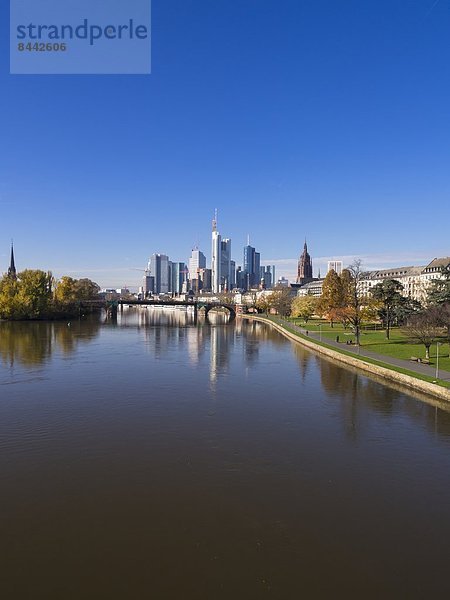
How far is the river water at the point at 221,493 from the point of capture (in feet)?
34.4

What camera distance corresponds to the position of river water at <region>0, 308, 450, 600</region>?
413 inches

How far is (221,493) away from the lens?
48.4 feet

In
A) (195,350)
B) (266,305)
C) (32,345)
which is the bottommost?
(195,350)

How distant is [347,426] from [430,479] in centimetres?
686

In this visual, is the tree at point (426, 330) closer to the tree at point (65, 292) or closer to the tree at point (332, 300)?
the tree at point (332, 300)

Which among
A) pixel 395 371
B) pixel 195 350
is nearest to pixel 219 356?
pixel 195 350

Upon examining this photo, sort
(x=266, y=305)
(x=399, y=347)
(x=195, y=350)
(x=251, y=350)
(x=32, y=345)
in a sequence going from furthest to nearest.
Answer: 1. (x=266, y=305)
2. (x=251, y=350)
3. (x=32, y=345)
4. (x=195, y=350)
5. (x=399, y=347)

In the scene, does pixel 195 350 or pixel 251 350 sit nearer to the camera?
pixel 195 350

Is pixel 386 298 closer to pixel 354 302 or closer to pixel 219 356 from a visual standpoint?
pixel 354 302

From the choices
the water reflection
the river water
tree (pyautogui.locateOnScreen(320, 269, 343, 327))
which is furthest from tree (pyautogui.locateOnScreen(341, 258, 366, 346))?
the water reflection

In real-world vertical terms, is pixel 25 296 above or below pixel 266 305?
above

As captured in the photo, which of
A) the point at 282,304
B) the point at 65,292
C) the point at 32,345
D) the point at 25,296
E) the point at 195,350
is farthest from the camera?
the point at 282,304

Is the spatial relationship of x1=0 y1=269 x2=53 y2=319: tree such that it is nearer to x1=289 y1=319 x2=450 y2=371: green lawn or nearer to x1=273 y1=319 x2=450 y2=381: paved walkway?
x1=289 y1=319 x2=450 y2=371: green lawn

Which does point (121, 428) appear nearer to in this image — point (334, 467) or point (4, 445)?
point (4, 445)
